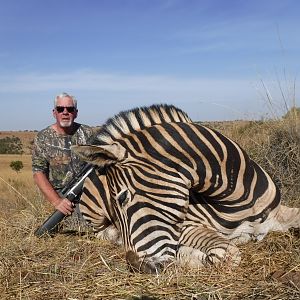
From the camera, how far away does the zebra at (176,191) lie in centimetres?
285

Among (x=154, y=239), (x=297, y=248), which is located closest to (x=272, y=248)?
(x=297, y=248)

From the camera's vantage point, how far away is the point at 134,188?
2908 mm

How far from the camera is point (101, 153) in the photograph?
3.01 m

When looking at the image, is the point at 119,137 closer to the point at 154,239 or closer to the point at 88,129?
the point at 154,239

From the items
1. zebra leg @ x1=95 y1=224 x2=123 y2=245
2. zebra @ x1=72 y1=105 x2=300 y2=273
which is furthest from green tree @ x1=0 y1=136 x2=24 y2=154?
zebra @ x1=72 y1=105 x2=300 y2=273

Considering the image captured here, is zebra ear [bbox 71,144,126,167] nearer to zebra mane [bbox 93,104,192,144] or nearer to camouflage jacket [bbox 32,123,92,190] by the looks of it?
zebra mane [bbox 93,104,192,144]

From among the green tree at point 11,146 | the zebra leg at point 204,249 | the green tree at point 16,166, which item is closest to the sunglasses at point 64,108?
the zebra leg at point 204,249

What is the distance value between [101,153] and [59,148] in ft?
7.30

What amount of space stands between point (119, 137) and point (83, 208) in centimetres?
95

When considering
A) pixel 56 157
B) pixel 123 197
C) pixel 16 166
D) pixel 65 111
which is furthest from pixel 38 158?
pixel 16 166

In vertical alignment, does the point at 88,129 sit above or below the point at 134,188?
above

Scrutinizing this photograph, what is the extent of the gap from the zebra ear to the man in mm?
2019

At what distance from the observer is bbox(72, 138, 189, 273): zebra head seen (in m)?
2.78

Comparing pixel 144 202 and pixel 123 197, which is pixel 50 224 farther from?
pixel 144 202
